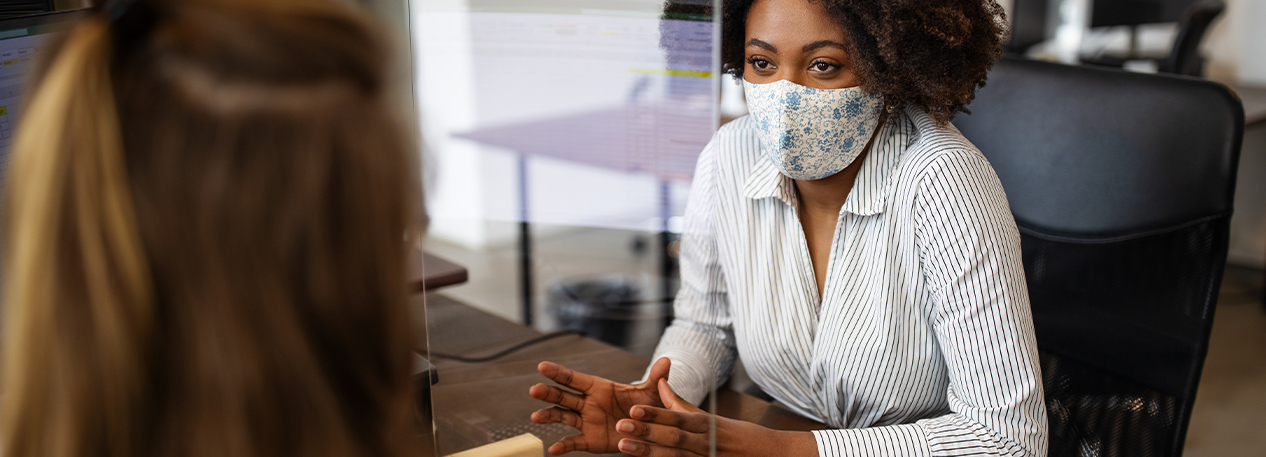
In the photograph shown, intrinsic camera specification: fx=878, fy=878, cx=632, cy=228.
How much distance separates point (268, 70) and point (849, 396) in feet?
2.69

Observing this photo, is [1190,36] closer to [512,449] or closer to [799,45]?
[799,45]

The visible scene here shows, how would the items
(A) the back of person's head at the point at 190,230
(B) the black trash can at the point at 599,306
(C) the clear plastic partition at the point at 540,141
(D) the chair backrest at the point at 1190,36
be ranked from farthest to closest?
(D) the chair backrest at the point at 1190,36, (B) the black trash can at the point at 599,306, (C) the clear plastic partition at the point at 540,141, (A) the back of person's head at the point at 190,230

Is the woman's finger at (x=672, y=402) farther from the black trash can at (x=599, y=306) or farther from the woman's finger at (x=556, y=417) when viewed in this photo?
the black trash can at (x=599, y=306)

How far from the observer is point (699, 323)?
1.13m

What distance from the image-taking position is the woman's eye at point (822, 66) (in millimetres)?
932

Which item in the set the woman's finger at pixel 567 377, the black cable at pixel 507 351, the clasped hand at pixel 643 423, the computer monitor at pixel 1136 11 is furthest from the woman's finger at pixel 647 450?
the computer monitor at pixel 1136 11

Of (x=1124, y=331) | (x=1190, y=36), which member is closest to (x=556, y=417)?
(x=1124, y=331)

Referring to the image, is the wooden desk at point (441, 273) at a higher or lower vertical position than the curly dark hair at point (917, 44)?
lower

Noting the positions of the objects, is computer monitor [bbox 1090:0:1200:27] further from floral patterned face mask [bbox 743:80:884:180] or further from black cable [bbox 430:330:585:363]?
black cable [bbox 430:330:585:363]

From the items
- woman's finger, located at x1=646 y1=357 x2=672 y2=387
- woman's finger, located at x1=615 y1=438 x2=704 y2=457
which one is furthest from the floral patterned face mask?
woman's finger, located at x1=615 y1=438 x2=704 y2=457

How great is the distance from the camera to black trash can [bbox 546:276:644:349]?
2.67 m

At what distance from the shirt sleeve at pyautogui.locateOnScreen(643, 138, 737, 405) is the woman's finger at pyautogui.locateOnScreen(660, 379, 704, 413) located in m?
0.04

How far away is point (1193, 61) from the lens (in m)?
2.97

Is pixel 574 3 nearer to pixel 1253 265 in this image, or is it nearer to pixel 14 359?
pixel 14 359
